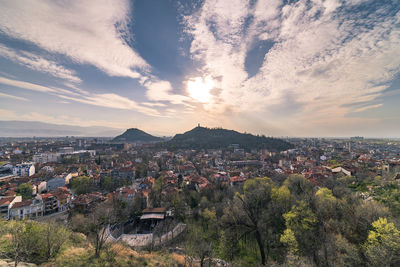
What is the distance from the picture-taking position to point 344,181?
94.6ft

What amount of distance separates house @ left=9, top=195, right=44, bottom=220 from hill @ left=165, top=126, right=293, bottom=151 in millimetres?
90076

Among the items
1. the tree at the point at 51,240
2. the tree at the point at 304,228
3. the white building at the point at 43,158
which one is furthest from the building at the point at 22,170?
the tree at the point at 304,228

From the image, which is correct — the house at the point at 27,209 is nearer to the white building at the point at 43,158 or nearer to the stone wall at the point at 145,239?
the stone wall at the point at 145,239

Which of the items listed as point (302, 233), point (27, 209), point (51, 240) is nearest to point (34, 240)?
point (51, 240)

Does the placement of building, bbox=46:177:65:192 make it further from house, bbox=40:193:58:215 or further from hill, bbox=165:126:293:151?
hill, bbox=165:126:293:151

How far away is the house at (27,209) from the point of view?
26477 millimetres

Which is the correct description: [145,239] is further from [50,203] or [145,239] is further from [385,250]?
[50,203]

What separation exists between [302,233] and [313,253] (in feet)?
6.91

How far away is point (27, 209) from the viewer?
90.5 feet

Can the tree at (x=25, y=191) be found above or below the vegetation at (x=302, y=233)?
below

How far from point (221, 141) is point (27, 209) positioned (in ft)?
431

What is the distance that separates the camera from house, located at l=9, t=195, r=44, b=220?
26.5 m

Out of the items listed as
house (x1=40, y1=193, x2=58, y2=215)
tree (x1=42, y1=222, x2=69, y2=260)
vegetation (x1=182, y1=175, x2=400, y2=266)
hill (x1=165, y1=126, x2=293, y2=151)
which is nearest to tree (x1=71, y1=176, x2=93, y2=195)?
house (x1=40, y1=193, x2=58, y2=215)

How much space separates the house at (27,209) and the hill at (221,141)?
9008 cm
